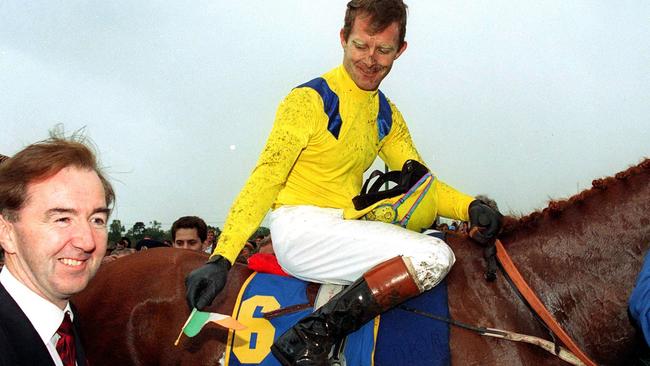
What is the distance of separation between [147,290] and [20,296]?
6.23 feet

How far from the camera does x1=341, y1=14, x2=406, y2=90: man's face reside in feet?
10.2

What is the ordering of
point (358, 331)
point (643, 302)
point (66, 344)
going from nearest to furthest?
1. point (66, 344)
2. point (643, 302)
3. point (358, 331)

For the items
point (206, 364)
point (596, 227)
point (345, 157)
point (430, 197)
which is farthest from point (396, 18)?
point (206, 364)

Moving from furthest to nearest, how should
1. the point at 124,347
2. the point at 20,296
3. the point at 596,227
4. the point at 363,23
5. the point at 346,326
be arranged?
the point at 124,347 → the point at 363,23 → the point at 596,227 → the point at 346,326 → the point at 20,296

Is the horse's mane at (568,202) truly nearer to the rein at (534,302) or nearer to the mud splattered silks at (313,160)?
the rein at (534,302)

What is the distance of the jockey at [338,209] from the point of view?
2631mm

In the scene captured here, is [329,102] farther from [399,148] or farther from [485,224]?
[485,224]

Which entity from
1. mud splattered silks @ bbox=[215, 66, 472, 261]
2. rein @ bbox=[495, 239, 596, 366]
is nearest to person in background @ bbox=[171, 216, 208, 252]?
→ mud splattered silks @ bbox=[215, 66, 472, 261]

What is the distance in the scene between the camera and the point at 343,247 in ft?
9.46

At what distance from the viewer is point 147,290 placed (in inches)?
139

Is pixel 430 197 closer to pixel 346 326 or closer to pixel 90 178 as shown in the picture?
pixel 346 326

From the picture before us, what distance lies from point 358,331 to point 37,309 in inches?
62.6

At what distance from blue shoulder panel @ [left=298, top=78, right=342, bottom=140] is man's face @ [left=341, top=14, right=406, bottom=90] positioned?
20 centimetres

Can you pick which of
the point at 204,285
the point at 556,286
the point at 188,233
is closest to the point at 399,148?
the point at 556,286
